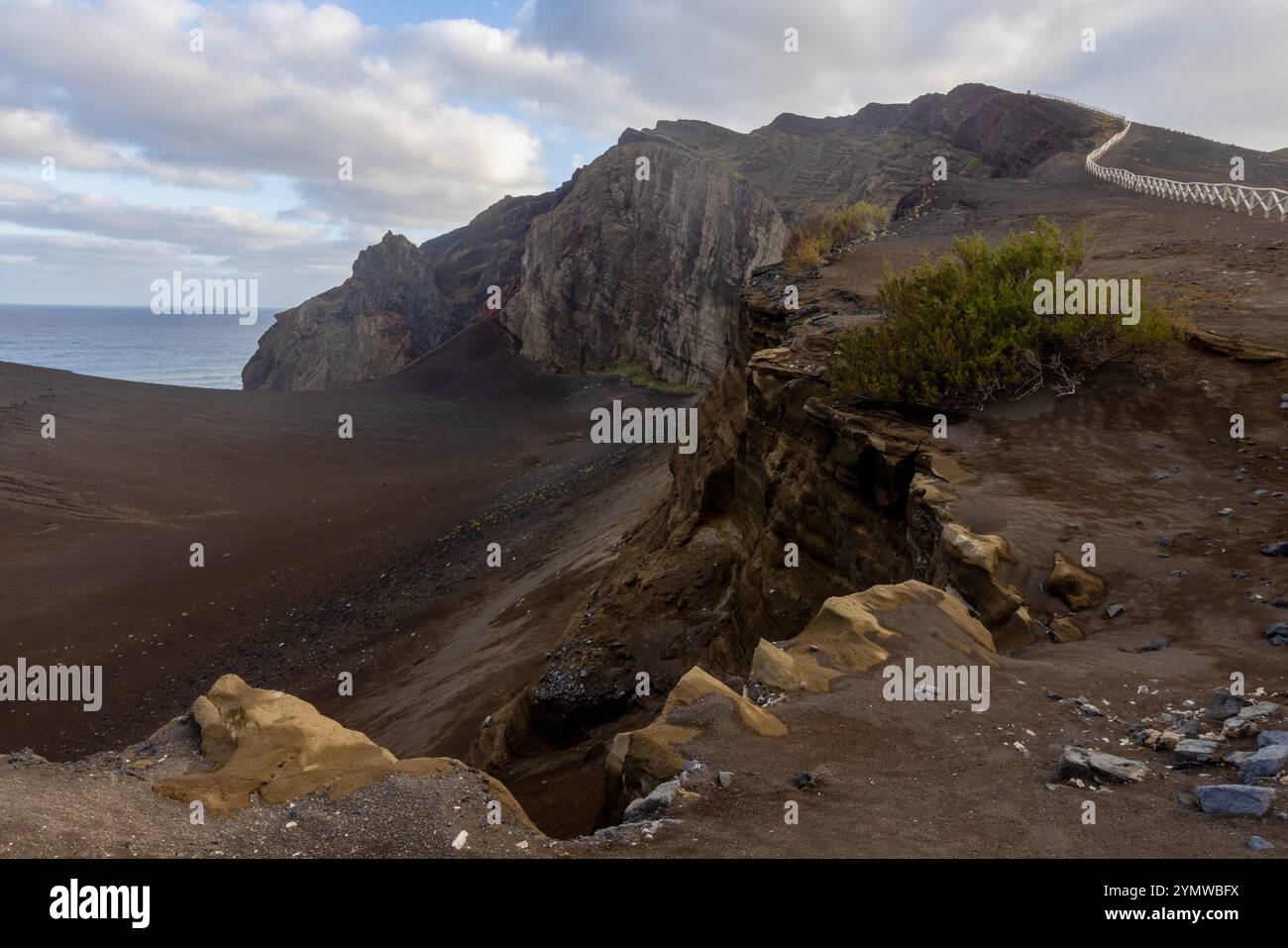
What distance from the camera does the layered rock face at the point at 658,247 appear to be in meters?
46.4

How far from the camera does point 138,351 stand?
443ft

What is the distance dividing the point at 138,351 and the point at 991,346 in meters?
158

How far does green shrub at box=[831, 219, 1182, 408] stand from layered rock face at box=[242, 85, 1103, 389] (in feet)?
106

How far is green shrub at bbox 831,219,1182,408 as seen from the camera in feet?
28.6

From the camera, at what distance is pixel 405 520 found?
29.1m

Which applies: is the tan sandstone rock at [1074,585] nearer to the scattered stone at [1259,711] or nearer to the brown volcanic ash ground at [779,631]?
the brown volcanic ash ground at [779,631]

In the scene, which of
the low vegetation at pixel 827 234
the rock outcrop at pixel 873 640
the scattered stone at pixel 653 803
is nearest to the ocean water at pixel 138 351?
the low vegetation at pixel 827 234

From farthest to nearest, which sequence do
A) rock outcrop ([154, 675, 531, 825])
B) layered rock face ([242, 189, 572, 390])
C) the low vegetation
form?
layered rock face ([242, 189, 572, 390]) < the low vegetation < rock outcrop ([154, 675, 531, 825])

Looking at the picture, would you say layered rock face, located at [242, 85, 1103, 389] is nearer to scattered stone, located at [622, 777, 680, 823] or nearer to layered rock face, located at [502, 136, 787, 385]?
layered rock face, located at [502, 136, 787, 385]

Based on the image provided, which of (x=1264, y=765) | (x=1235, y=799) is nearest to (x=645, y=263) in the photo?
(x=1264, y=765)
